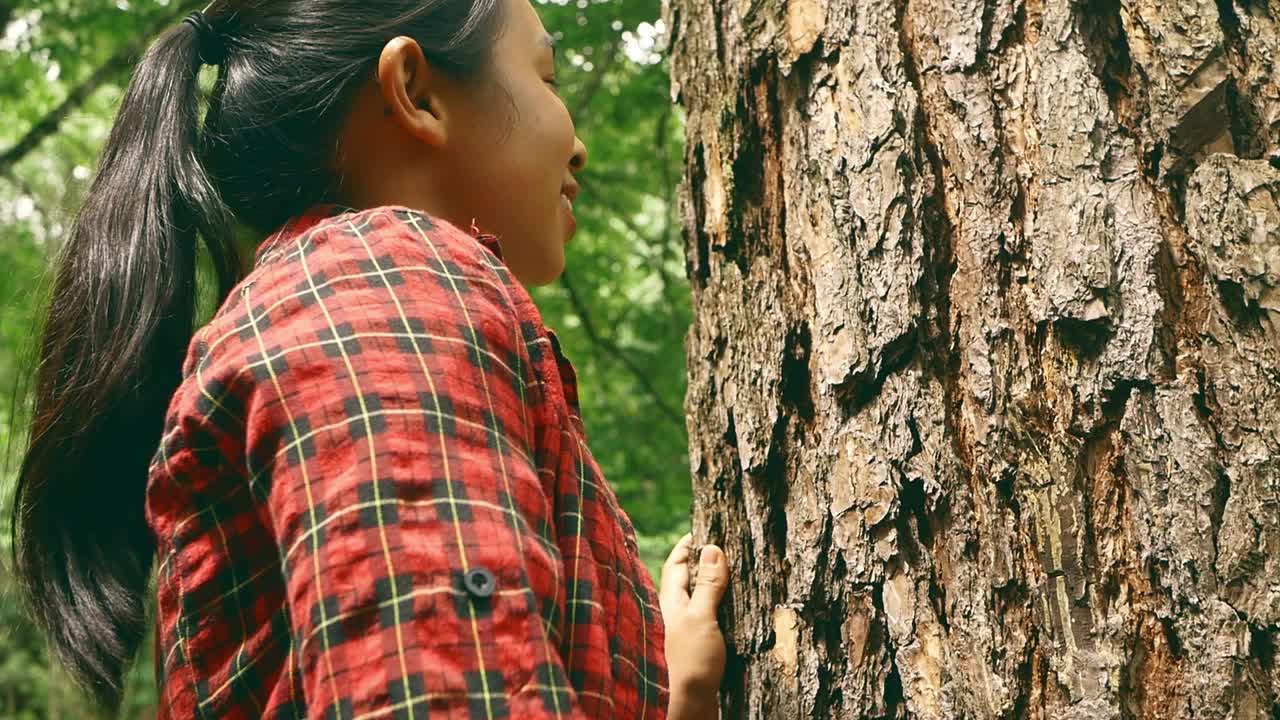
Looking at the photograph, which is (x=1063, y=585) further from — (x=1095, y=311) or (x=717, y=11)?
(x=717, y=11)

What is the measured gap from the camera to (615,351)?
17.7 ft

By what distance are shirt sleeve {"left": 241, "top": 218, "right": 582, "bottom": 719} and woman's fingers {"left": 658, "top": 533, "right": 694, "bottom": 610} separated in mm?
703

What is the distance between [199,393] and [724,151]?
0.98 m

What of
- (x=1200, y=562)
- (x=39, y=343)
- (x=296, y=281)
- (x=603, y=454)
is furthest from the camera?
(x=603, y=454)

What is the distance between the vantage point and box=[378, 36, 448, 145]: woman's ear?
137cm

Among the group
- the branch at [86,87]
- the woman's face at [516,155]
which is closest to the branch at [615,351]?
the branch at [86,87]

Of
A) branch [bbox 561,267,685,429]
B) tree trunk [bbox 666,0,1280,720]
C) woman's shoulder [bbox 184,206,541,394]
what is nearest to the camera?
woman's shoulder [bbox 184,206,541,394]

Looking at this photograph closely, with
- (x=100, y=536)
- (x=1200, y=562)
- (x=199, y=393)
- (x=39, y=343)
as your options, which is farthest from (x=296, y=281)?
(x=1200, y=562)

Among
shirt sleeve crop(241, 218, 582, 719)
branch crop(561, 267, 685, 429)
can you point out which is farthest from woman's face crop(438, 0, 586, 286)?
branch crop(561, 267, 685, 429)

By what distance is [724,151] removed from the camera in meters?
1.79

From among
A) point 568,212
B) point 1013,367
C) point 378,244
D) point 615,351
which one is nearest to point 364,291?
Answer: point 378,244

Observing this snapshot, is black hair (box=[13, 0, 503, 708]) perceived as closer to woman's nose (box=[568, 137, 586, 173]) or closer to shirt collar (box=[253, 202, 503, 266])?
shirt collar (box=[253, 202, 503, 266])

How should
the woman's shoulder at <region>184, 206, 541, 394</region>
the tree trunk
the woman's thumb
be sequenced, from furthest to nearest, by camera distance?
the woman's thumb, the tree trunk, the woman's shoulder at <region>184, 206, 541, 394</region>

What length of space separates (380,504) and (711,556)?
879 mm
